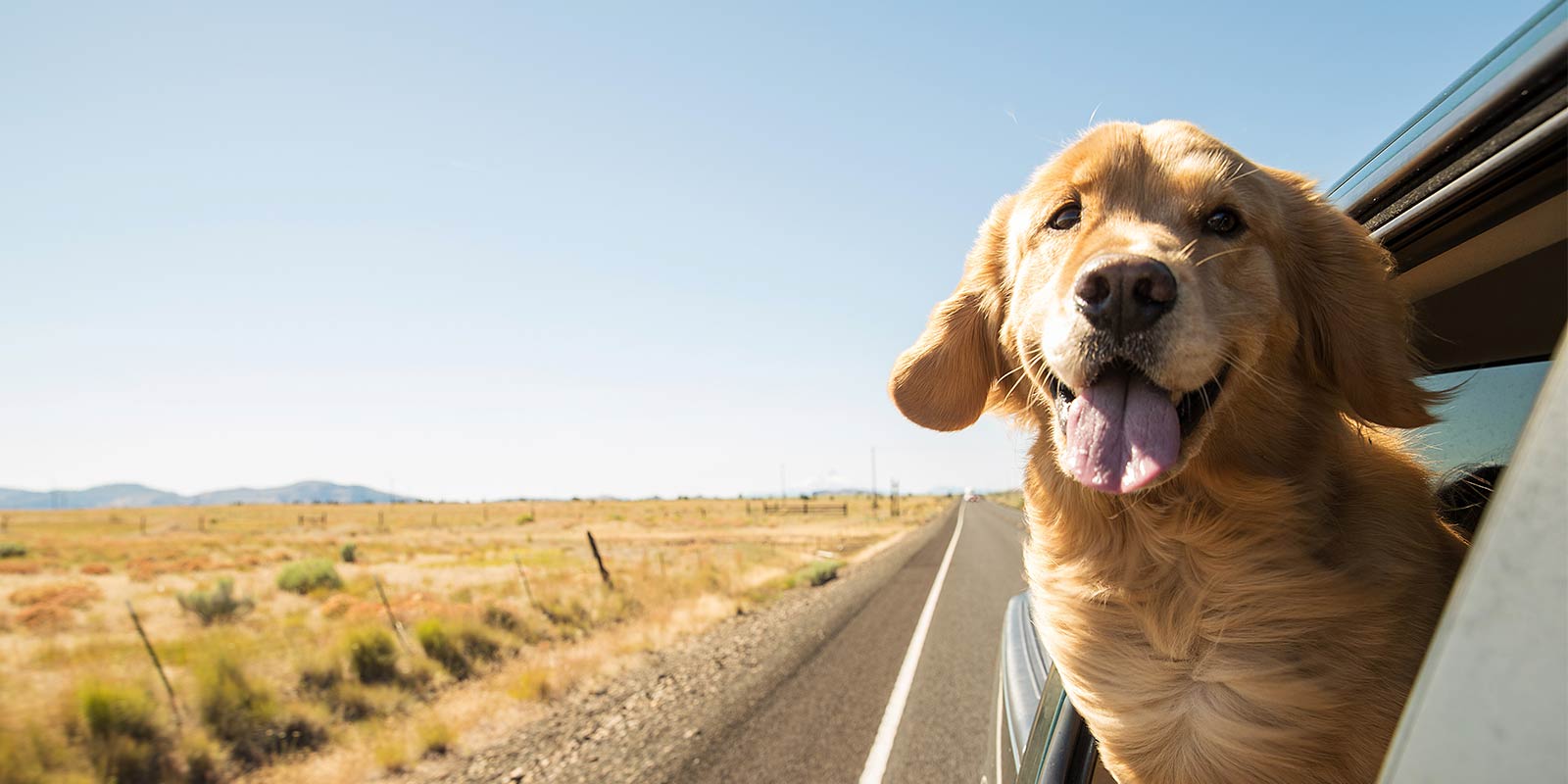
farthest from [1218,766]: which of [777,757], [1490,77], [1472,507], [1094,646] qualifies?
[777,757]

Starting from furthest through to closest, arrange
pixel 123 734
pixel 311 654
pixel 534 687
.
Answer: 1. pixel 311 654
2. pixel 534 687
3. pixel 123 734

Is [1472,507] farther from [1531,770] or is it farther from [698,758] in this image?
[698,758]

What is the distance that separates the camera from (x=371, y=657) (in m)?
11.7

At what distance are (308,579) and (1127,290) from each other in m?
26.8

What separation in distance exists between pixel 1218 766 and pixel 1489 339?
1.27 meters

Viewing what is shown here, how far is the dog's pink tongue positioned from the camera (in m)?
1.83

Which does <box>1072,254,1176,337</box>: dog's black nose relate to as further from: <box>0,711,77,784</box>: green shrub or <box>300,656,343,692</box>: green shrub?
<box>300,656,343,692</box>: green shrub

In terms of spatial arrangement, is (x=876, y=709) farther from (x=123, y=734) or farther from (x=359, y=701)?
(x=123, y=734)

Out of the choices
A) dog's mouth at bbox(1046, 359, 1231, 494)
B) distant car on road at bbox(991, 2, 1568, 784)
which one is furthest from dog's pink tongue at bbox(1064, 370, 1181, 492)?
distant car on road at bbox(991, 2, 1568, 784)

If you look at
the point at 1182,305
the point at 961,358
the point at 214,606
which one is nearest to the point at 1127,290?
the point at 1182,305

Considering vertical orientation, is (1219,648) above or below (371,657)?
Result: above

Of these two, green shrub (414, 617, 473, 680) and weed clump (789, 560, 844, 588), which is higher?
weed clump (789, 560, 844, 588)

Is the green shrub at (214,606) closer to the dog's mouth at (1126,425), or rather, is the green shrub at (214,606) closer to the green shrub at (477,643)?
the green shrub at (477,643)

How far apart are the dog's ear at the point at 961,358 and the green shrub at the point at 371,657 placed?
11312mm
